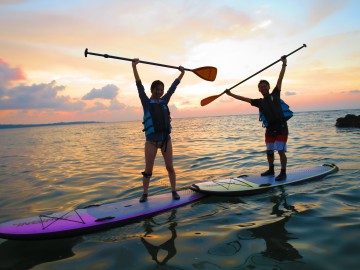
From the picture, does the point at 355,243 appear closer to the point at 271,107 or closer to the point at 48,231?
the point at 271,107

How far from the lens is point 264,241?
362 centimetres

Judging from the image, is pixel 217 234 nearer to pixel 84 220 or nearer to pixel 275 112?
pixel 84 220

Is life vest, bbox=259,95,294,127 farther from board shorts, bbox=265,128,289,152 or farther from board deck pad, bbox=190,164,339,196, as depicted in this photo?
board deck pad, bbox=190,164,339,196

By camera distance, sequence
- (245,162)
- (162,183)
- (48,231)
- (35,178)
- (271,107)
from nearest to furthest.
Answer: (48,231), (271,107), (162,183), (35,178), (245,162)

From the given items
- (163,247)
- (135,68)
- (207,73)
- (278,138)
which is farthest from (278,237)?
(207,73)

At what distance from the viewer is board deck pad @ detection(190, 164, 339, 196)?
5738 millimetres

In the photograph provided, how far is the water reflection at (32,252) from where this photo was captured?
3492mm

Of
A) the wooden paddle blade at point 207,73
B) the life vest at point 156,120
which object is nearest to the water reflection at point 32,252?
the life vest at point 156,120

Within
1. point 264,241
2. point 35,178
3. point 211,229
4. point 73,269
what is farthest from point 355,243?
point 35,178

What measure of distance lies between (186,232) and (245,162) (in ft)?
21.1

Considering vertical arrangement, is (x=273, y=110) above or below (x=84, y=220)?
above

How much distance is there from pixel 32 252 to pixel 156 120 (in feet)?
8.86

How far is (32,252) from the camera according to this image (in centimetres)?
376

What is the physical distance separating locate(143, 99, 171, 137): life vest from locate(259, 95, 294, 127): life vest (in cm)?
259
